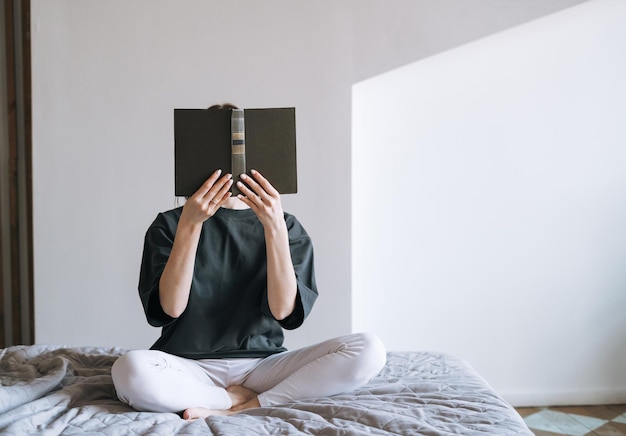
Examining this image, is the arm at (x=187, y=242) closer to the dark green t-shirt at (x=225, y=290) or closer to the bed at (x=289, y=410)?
the dark green t-shirt at (x=225, y=290)

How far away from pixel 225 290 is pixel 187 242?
22cm

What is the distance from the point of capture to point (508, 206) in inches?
108

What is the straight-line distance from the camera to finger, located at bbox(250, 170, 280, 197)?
1.59 meters

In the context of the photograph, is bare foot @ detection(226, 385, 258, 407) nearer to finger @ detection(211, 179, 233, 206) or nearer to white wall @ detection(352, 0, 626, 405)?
finger @ detection(211, 179, 233, 206)

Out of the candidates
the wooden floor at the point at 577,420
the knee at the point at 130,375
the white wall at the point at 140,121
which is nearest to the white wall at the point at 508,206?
the wooden floor at the point at 577,420

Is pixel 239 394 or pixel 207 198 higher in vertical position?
pixel 207 198

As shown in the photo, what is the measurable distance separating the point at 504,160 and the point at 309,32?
2.90 ft

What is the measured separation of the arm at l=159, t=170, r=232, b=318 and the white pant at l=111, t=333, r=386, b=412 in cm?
13

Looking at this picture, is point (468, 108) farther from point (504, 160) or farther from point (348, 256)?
point (348, 256)

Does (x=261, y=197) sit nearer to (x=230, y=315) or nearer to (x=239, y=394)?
(x=230, y=315)

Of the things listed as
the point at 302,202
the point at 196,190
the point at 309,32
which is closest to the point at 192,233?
the point at 196,190

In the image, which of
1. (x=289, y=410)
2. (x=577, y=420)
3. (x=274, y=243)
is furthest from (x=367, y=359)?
(x=577, y=420)

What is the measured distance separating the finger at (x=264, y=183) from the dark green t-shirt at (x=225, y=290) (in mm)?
228

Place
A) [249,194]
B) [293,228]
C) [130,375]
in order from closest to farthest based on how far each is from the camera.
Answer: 1. [130,375]
2. [249,194]
3. [293,228]
